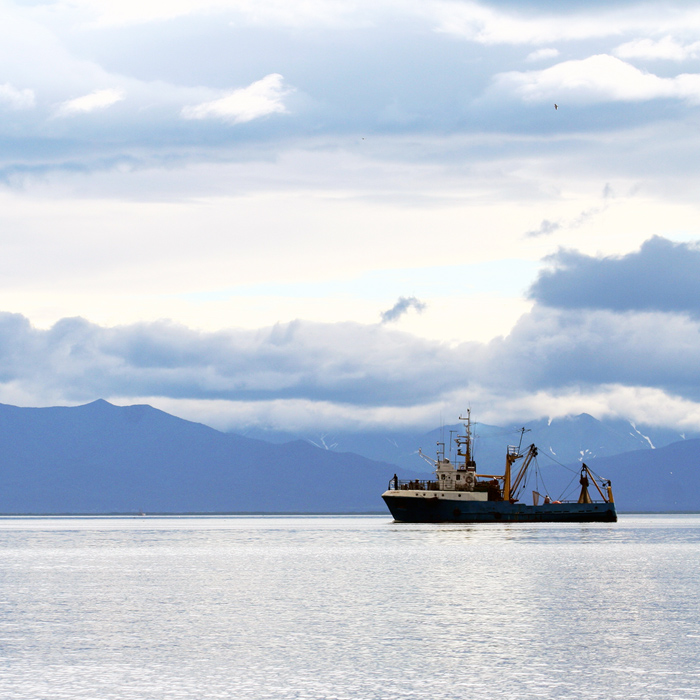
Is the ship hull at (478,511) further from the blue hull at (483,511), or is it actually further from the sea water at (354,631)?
the sea water at (354,631)

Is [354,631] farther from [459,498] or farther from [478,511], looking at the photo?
[478,511]

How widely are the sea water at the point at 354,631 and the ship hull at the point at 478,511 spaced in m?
80.2

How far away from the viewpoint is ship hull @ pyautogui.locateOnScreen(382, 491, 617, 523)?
172250mm

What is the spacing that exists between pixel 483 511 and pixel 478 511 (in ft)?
3.90

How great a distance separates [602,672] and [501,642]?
7.16 metres

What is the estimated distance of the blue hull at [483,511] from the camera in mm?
172375

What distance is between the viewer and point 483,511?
175 m

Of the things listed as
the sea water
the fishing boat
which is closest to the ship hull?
the fishing boat

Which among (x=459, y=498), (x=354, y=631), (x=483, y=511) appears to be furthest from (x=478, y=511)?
(x=354, y=631)

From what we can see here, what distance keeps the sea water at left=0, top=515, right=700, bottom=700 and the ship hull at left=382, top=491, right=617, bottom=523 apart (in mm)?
80189

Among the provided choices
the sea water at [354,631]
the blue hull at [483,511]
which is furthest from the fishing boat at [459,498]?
the sea water at [354,631]

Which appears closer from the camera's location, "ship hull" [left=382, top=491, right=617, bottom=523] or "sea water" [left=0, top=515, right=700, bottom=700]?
"sea water" [left=0, top=515, right=700, bottom=700]

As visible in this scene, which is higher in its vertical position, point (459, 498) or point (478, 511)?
point (459, 498)

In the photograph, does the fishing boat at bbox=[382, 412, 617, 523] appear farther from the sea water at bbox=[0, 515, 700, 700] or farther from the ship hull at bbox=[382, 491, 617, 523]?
the sea water at bbox=[0, 515, 700, 700]
